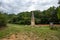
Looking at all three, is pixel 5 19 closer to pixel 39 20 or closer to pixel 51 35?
pixel 51 35

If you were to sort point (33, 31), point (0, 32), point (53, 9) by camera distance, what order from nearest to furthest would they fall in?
1. point (0, 32)
2. point (33, 31)
3. point (53, 9)

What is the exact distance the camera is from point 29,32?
1952 centimetres

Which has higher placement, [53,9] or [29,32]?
[53,9]

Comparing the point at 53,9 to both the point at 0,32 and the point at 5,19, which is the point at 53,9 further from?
the point at 0,32

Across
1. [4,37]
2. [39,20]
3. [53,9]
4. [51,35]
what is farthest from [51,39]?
[53,9]

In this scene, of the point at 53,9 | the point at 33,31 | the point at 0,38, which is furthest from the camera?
the point at 53,9

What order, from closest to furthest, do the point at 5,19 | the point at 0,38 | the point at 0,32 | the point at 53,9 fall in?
the point at 0,38
the point at 0,32
the point at 5,19
the point at 53,9

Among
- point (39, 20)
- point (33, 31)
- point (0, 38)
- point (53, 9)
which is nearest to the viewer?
point (0, 38)

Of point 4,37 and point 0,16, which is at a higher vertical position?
point 0,16

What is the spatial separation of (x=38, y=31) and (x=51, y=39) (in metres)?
2.60

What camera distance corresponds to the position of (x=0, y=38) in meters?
17.3

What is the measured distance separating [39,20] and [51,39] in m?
14.6

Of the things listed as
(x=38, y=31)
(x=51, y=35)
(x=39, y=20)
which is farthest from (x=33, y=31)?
(x=39, y=20)

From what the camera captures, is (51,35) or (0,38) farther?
(51,35)
